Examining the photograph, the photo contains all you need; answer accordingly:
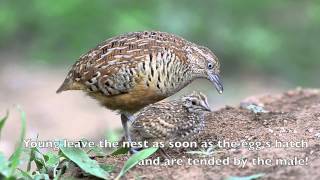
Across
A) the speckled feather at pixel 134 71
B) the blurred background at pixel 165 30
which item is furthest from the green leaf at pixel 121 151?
the blurred background at pixel 165 30

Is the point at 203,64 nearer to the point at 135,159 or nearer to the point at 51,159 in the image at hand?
the point at 135,159

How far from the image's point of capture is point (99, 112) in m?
12.8

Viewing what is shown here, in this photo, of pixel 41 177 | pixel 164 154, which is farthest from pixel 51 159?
pixel 164 154

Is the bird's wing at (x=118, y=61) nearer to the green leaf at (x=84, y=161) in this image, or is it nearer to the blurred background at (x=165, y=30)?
the green leaf at (x=84, y=161)

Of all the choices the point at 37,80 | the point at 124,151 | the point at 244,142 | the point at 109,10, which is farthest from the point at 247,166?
the point at 109,10

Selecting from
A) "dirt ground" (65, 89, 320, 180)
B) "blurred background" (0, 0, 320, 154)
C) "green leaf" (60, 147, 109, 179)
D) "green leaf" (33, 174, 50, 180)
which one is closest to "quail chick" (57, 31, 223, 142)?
"dirt ground" (65, 89, 320, 180)

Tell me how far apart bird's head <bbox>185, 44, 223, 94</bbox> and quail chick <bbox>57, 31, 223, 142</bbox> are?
0.03 ft

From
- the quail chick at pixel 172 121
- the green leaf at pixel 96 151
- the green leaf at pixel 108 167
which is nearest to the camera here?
the green leaf at pixel 108 167

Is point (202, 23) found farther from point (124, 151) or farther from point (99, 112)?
point (124, 151)

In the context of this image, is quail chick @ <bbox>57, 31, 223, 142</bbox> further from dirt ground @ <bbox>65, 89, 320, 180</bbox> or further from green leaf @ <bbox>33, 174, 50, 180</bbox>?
green leaf @ <bbox>33, 174, 50, 180</bbox>

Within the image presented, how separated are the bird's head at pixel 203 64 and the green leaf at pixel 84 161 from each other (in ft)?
5.51

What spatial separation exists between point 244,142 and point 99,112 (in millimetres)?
6470

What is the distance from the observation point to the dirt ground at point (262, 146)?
19.1 ft

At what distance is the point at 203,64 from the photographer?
757 cm
